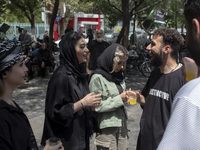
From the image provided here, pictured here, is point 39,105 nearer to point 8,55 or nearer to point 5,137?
point 8,55

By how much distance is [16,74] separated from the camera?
1851 mm

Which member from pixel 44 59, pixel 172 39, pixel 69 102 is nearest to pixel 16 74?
pixel 69 102

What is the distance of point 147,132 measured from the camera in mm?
2441

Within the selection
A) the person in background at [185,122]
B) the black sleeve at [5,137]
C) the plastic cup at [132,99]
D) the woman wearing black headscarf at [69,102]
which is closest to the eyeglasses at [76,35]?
the woman wearing black headscarf at [69,102]

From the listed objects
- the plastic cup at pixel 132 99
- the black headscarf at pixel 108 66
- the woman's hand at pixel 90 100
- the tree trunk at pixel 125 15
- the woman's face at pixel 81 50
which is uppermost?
the tree trunk at pixel 125 15

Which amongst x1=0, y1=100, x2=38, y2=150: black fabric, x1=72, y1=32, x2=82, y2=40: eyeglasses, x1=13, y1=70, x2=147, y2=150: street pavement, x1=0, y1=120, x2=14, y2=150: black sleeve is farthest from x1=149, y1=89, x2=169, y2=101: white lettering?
x1=13, y1=70, x2=147, y2=150: street pavement

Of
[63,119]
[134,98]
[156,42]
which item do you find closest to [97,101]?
[63,119]

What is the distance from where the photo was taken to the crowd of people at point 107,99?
3.03 feet

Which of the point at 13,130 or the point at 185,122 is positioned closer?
the point at 185,122

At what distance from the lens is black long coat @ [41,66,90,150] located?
2.38 meters

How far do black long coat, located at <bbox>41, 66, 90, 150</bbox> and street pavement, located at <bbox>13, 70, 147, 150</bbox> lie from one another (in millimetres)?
1960

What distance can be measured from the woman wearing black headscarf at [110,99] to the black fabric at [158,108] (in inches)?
19.7

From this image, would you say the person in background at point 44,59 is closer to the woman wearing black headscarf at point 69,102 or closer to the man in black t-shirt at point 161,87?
the woman wearing black headscarf at point 69,102

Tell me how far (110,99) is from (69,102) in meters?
0.64
